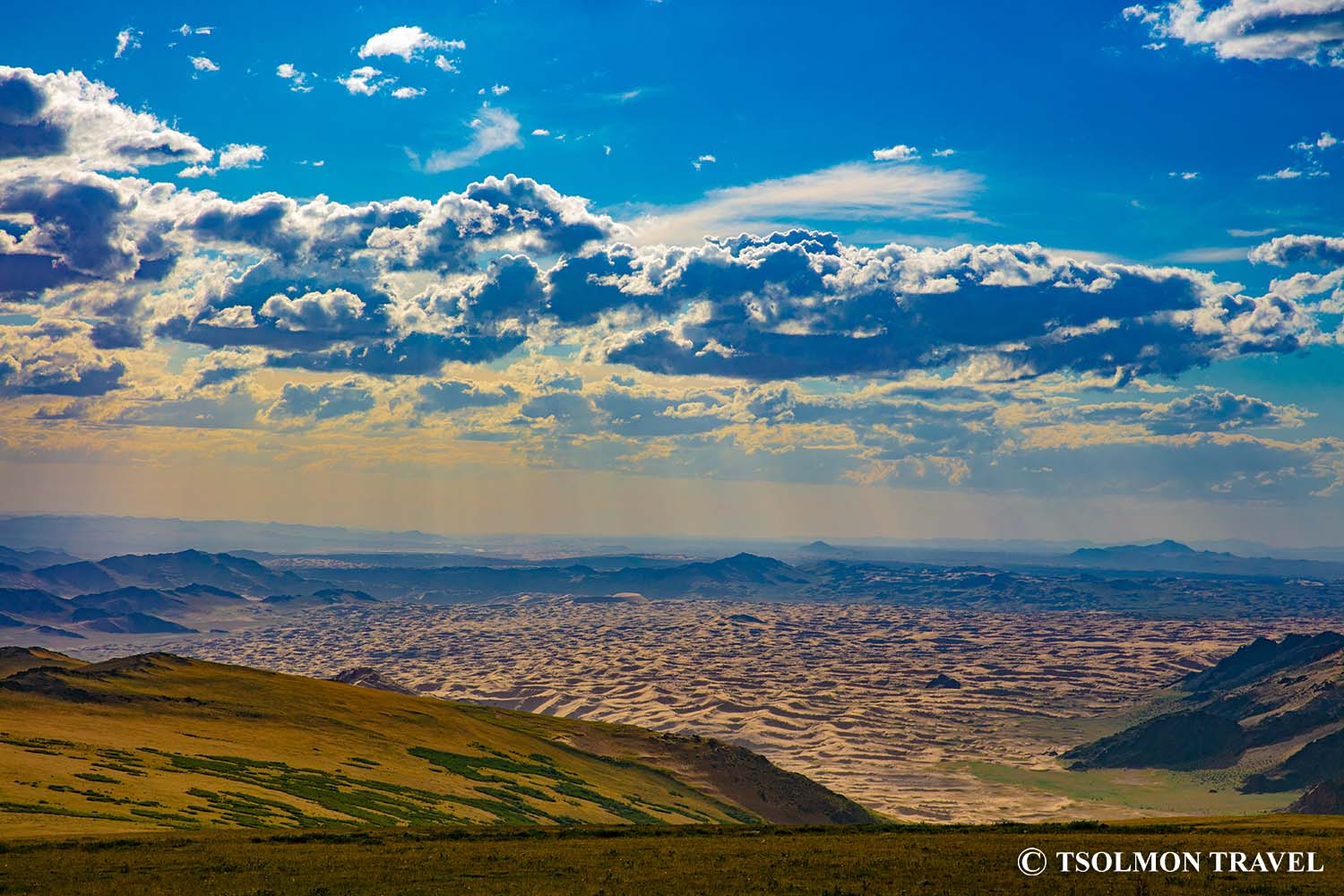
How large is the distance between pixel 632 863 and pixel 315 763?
134ft

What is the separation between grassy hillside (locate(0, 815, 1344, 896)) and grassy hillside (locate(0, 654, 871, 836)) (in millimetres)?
7191

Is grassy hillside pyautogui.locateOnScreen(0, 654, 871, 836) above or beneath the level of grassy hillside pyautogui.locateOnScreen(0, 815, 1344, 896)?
beneath

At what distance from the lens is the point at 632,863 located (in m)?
43.0

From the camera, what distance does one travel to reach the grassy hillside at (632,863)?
37.2 meters

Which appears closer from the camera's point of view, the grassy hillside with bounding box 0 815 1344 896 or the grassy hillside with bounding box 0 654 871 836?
the grassy hillside with bounding box 0 815 1344 896

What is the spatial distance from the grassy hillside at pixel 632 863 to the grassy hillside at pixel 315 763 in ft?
23.6

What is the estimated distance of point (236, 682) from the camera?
105 metres

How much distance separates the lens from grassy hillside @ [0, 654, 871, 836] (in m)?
55.6

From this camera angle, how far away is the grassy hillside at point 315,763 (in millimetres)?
55562

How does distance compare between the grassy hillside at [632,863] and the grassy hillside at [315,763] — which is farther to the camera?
the grassy hillside at [315,763]

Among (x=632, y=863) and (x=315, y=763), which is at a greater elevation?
(x=632, y=863)

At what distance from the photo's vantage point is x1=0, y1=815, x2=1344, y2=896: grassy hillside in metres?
37.2

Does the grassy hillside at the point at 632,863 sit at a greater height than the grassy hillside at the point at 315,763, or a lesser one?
greater

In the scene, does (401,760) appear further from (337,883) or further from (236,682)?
(337,883)
